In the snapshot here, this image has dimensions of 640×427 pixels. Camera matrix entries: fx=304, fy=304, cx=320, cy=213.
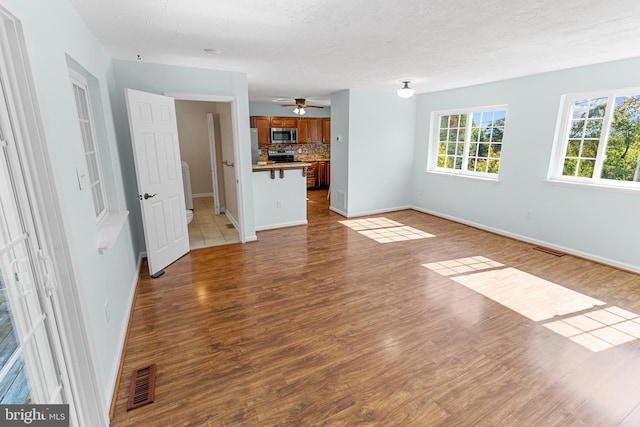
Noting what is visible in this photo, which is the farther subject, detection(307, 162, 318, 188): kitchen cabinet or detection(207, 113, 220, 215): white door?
detection(307, 162, 318, 188): kitchen cabinet

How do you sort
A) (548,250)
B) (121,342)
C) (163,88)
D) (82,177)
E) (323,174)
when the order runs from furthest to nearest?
(323,174) → (548,250) → (163,88) → (121,342) → (82,177)

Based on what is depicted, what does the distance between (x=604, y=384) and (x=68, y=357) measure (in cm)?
311

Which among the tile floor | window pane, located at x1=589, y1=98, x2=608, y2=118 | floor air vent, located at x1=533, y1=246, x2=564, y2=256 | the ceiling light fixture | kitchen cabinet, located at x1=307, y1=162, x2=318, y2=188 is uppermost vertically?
the ceiling light fixture

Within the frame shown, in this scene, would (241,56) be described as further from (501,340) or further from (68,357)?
(501,340)

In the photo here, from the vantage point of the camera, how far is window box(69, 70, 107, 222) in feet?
7.91

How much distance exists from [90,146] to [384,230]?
4.12m

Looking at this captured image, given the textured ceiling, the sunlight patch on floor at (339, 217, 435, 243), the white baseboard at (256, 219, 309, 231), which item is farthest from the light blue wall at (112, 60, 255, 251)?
the sunlight patch on floor at (339, 217, 435, 243)

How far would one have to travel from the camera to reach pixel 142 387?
1.92 m

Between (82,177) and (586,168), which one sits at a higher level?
(82,177)

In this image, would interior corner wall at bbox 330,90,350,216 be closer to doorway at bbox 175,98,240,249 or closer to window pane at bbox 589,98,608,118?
doorway at bbox 175,98,240,249

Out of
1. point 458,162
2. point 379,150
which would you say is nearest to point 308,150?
point 379,150

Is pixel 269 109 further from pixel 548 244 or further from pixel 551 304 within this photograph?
pixel 551 304

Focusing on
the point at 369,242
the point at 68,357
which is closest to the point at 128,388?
the point at 68,357

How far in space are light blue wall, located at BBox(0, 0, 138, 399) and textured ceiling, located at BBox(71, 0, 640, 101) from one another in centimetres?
36
